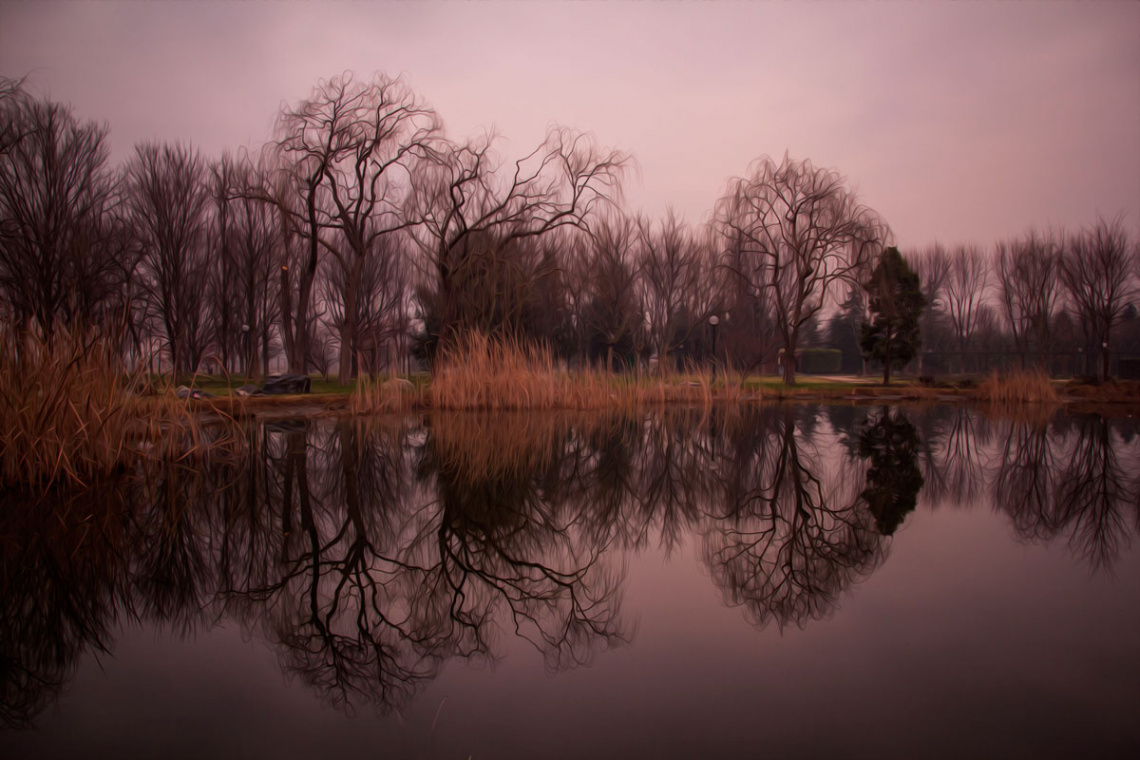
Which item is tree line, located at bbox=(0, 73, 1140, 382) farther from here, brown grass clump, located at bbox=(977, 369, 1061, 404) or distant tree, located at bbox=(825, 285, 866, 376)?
distant tree, located at bbox=(825, 285, 866, 376)

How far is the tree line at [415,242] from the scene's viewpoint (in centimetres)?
1491

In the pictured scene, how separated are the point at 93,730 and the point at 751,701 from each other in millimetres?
1500

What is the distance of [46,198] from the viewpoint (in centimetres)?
1539

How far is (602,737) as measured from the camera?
4.00 feet

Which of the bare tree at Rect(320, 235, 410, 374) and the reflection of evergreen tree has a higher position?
the bare tree at Rect(320, 235, 410, 374)

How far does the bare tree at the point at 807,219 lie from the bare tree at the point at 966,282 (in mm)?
18313

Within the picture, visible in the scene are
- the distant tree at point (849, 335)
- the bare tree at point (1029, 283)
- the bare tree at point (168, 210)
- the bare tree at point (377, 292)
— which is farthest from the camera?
the distant tree at point (849, 335)

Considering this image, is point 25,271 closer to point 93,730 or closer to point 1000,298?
point 93,730

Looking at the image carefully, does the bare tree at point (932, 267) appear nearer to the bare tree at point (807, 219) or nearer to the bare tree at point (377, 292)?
the bare tree at point (807, 219)

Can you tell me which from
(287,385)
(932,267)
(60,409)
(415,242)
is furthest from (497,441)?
(932,267)

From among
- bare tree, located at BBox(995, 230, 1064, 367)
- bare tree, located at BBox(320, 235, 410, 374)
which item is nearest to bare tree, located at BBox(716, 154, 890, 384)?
bare tree, located at BBox(995, 230, 1064, 367)

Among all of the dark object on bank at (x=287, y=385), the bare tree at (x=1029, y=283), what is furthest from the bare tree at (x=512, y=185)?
the bare tree at (x=1029, y=283)

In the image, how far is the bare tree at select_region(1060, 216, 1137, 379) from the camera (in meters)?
21.5

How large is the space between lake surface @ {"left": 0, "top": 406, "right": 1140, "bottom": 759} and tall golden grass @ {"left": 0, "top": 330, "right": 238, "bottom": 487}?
0.42 metres
